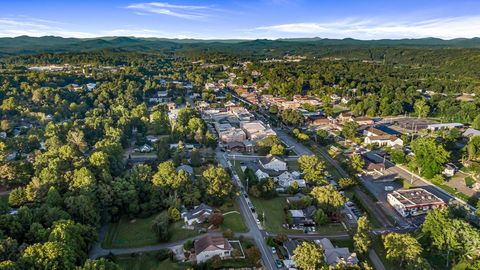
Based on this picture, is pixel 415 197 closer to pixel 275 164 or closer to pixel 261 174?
pixel 275 164

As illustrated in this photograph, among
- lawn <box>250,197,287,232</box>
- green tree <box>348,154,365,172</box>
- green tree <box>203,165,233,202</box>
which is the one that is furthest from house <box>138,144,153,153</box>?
green tree <box>348,154,365,172</box>

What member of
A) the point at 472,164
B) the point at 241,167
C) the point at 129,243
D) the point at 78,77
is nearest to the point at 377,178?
the point at 472,164

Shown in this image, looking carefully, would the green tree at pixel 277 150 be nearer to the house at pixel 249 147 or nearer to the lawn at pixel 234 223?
the house at pixel 249 147

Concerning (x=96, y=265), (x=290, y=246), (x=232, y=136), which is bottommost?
(x=290, y=246)

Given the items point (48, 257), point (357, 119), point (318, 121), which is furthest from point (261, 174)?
point (357, 119)

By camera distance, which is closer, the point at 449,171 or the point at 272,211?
the point at 272,211

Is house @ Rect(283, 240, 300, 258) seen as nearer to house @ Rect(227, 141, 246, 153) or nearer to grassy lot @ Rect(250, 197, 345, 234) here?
grassy lot @ Rect(250, 197, 345, 234)
